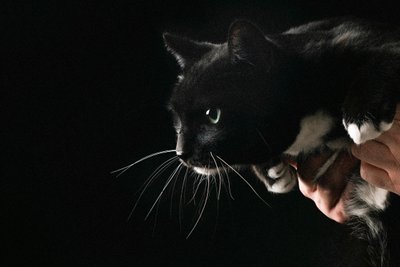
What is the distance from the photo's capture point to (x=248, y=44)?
2.68ft

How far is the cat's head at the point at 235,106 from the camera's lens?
0.84m

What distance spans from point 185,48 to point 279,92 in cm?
20

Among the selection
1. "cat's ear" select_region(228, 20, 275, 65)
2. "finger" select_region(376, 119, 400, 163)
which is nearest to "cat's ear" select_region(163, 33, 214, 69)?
"cat's ear" select_region(228, 20, 275, 65)

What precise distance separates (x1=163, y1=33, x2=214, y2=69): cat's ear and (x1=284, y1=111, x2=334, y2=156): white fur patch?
22 cm

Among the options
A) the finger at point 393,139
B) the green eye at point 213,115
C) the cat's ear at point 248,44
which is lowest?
the finger at point 393,139

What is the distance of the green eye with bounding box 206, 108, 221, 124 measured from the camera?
2.82 ft

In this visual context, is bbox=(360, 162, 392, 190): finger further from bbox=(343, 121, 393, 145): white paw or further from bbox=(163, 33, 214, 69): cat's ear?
bbox=(163, 33, 214, 69): cat's ear

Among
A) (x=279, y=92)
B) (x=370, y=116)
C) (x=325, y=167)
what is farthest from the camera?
(x=325, y=167)

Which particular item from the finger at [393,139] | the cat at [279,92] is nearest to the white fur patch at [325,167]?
the cat at [279,92]

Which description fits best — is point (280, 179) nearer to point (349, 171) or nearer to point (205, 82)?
point (349, 171)

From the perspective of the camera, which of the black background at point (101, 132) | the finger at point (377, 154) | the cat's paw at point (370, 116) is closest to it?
the cat's paw at point (370, 116)

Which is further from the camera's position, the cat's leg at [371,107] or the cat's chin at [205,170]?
the cat's chin at [205,170]

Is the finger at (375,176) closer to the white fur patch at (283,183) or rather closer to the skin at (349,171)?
the skin at (349,171)

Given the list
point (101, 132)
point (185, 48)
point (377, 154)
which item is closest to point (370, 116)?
point (377, 154)
